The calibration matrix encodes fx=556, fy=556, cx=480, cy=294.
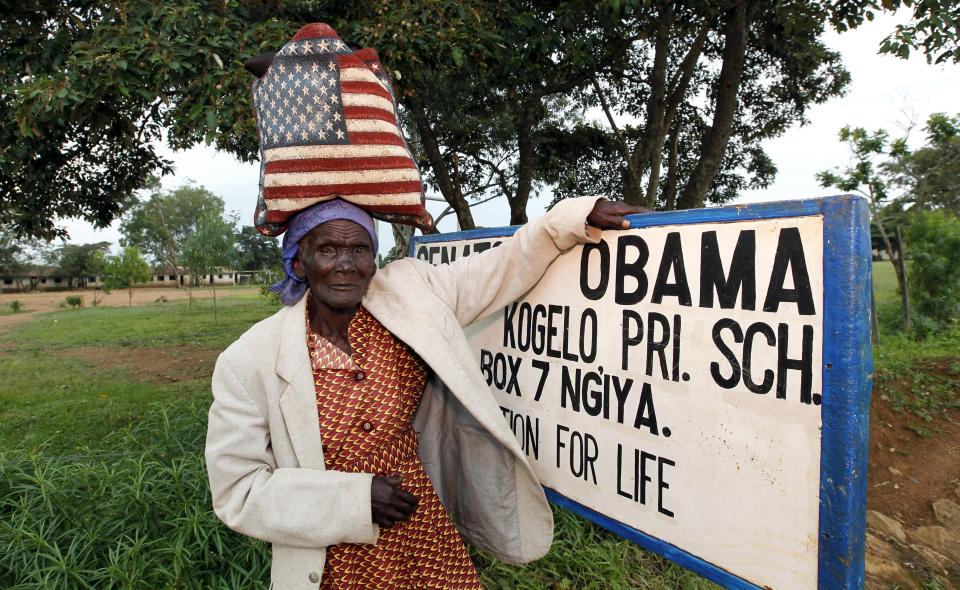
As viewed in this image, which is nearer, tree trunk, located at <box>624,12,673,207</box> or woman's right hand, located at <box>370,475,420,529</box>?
woman's right hand, located at <box>370,475,420,529</box>

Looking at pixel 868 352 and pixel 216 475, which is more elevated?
pixel 868 352

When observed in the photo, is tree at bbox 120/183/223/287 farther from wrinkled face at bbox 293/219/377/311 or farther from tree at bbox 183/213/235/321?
wrinkled face at bbox 293/219/377/311

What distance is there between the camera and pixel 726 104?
17.8 ft

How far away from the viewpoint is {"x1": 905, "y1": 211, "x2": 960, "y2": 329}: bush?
9.91 m

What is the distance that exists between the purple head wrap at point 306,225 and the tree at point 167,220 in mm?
46108

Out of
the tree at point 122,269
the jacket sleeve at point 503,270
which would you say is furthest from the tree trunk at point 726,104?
the tree at point 122,269

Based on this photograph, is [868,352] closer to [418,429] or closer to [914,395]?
[418,429]

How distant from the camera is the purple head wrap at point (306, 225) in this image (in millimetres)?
1299

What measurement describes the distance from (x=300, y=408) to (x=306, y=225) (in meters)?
0.42

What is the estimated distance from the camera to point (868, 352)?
0.91 m

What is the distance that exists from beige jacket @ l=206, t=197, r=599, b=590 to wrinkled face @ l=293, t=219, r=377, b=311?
0.29 ft

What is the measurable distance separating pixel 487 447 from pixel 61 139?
4592 millimetres

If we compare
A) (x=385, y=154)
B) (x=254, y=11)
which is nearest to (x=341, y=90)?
(x=385, y=154)

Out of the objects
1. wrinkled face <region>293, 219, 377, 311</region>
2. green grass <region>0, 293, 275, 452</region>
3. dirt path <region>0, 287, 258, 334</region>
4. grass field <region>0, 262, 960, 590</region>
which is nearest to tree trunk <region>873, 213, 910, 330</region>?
grass field <region>0, 262, 960, 590</region>
